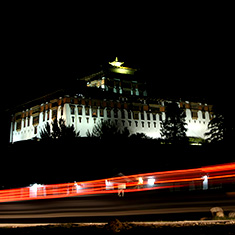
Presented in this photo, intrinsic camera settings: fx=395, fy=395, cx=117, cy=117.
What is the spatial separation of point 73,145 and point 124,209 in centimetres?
4538

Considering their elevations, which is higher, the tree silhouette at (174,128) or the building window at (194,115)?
the building window at (194,115)

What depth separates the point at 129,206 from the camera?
19.4m

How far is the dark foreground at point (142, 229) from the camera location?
10469 millimetres

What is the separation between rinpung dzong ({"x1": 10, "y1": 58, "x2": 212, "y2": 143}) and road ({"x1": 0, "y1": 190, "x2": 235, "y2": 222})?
→ 2512 inches

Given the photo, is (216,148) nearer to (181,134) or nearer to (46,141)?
(181,134)

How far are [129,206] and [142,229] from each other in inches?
321

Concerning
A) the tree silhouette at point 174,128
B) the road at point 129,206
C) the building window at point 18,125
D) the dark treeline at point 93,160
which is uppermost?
the building window at point 18,125

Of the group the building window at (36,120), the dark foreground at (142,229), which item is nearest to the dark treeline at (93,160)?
the building window at (36,120)

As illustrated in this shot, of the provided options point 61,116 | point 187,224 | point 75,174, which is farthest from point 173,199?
point 61,116

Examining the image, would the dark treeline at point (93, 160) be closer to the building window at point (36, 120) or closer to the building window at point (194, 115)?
the building window at point (36, 120)

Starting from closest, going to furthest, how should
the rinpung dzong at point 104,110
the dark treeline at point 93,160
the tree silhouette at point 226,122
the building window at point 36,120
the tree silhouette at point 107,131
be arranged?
the dark treeline at point 93,160, the tree silhouette at point 226,122, the tree silhouette at point 107,131, the rinpung dzong at point 104,110, the building window at point 36,120

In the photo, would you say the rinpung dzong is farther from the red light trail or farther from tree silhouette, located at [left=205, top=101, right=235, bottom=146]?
the red light trail

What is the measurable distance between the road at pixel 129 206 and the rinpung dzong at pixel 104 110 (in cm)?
6379

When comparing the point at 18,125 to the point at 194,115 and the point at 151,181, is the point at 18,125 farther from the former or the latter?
the point at 151,181
